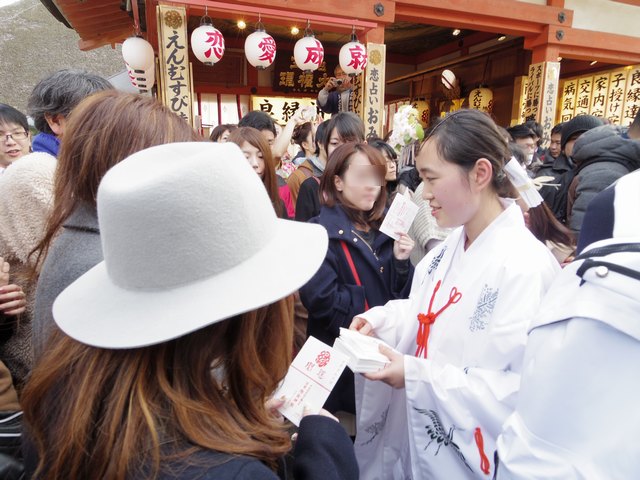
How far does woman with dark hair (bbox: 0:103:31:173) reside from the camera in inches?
136

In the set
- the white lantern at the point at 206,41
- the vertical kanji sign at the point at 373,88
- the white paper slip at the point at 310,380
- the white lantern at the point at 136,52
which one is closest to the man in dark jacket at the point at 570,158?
the vertical kanji sign at the point at 373,88

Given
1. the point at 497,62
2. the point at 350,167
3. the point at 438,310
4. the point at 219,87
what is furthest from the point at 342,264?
the point at 497,62

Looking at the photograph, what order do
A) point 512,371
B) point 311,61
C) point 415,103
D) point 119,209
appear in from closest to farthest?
point 119,209 < point 512,371 < point 311,61 < point 415,103

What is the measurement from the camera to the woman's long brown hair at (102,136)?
132 cm

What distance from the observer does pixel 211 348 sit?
883 mm

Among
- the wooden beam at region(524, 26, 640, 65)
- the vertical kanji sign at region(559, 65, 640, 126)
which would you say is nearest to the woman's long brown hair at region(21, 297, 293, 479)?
the wooden beam at region(524, 26, 640, 65)

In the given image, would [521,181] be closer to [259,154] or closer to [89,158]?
[89,158]

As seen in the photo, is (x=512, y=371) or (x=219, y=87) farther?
(x=219, y=87)

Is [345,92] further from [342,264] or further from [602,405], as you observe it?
[602,405]

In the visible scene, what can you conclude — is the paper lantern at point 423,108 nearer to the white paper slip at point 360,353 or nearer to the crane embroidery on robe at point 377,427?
the crane embroidery on robe at point 377,427

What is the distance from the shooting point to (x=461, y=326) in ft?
5.66

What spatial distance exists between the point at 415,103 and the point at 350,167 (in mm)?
11894

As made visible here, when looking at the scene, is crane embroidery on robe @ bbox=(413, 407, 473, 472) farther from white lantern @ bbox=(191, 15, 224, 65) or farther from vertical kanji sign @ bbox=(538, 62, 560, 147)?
vertical kanji sign @ bbox=(538, 62, 560, 147)

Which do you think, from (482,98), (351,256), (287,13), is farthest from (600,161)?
(482,98)
